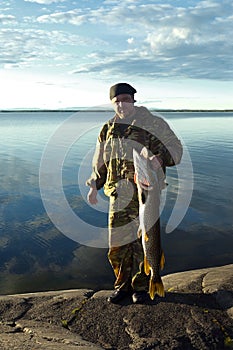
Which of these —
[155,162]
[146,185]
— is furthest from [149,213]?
[155,162]

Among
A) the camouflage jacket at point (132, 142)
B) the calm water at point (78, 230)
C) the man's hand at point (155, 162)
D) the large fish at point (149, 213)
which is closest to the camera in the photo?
the large fish at point (149, 213)

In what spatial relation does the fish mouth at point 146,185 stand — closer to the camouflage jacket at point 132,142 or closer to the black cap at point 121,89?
the camouflage jacket at point 132,142

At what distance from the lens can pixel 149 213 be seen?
498 centimetres

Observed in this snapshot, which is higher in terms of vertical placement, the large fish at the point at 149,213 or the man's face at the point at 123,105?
the man's face at the point at 123,105

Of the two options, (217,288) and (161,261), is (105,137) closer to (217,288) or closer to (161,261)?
(161,261)

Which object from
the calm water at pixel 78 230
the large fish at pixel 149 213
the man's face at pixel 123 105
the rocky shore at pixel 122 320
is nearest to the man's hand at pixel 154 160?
the large fish at pixel 149 213

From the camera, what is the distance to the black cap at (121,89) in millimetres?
5680

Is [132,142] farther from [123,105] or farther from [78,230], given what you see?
[78,230]

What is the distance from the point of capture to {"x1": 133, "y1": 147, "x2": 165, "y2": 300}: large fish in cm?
477

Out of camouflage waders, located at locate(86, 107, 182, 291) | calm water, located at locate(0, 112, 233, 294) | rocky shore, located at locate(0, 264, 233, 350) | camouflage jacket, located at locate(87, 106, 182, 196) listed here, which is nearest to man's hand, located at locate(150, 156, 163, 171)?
camouflage jacket, located at locate(87, 106, 182, 196)

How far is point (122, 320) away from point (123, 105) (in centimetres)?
318

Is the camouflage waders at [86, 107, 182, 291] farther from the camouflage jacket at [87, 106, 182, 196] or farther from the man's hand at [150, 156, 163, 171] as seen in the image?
→ the man's hand at [150, 156, 163, 171]

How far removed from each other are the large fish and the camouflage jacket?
1.55 feet

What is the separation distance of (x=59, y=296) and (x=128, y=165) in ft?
8.32
